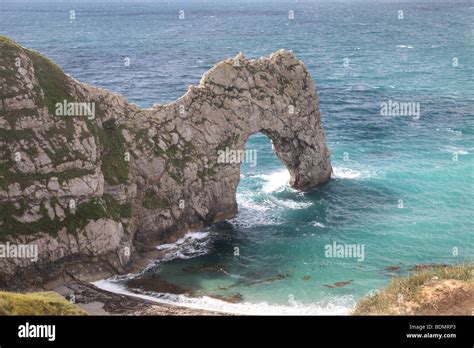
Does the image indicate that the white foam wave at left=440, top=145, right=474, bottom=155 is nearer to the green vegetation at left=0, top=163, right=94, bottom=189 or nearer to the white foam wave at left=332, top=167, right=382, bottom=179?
the white foam wave at left=332, top=167, right=382, bottom=179

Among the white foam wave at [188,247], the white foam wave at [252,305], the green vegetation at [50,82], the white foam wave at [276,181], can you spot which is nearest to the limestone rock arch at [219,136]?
the white foam wave at [188,247]

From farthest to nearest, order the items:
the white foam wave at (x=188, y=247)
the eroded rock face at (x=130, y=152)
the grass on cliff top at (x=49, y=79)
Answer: the white foam wave at (x=188, y=247) → the grass on cliff top at (x=49, y=79) → the eroded rock face at (x=130, y=152)

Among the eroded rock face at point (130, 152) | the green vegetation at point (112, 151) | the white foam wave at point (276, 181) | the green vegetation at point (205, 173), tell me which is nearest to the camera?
the eroded rock face at point (130, 152)

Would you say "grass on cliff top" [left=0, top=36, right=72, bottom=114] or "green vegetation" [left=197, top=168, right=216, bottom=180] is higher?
"grass on cliff top" [left=0, top=36, right=72, bottom=114]

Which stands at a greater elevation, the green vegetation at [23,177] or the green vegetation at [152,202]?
the green vegetation at [23,177]

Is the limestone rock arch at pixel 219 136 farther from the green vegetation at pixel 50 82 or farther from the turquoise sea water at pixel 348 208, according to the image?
the green vegetation at pixel 50 82

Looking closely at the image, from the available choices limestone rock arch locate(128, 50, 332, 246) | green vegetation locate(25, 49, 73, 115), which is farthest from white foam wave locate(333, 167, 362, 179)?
green vegetation locate(25, 49, 73, 115)

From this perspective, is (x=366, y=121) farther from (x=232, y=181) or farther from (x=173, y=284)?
(x=173, y=284)
